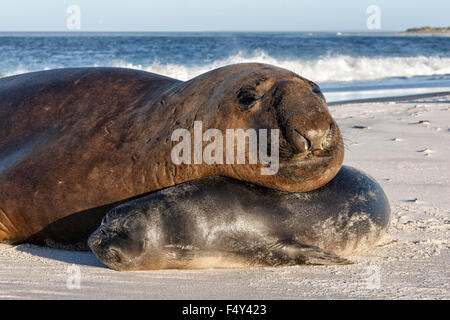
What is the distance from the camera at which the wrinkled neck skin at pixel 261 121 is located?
3.19 metres

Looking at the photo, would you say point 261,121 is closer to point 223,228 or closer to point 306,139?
point 306,139

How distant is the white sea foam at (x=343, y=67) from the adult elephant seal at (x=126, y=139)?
54.6 feet

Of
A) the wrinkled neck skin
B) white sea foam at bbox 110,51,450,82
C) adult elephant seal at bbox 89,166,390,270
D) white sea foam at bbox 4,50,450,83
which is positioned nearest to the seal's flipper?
adult elephant seal at bbox 89,166,390,270

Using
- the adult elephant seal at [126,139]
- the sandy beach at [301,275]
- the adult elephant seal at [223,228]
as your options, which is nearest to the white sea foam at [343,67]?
the sandy beach at [301,275]

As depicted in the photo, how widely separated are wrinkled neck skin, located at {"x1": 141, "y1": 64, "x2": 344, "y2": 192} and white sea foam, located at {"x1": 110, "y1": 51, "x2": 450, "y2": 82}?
1711cm

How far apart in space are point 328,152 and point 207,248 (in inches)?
30.0

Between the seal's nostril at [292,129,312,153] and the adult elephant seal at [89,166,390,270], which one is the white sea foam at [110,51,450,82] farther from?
the seal's nostril at [292,129,312,153]

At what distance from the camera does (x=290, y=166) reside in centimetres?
327

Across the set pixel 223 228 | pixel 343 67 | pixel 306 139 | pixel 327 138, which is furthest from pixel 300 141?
pixel 343 67

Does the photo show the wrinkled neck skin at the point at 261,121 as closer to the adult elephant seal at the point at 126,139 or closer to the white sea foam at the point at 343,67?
the adult elephant seal at the point at 126,139
